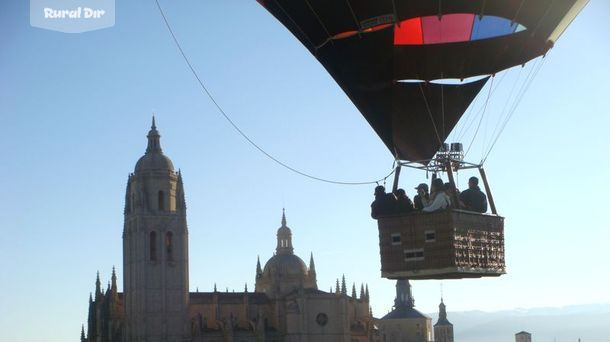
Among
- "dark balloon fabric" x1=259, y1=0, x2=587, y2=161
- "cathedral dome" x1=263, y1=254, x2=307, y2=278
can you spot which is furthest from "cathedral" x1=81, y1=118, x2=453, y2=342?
"dark balloon fabric" x1=259, y1=0, x2=587, y2=161

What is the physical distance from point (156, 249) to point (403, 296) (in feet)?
Answer: 138

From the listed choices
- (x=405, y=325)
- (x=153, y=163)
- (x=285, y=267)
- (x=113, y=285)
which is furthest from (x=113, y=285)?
(x=405, y=325)

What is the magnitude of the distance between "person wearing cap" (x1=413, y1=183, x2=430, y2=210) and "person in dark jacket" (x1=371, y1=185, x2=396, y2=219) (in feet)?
1.23

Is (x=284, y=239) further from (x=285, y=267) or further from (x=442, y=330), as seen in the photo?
(x=442, y=330)

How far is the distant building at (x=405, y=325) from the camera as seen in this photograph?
349ft

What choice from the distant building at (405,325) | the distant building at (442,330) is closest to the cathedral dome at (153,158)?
the distant building at (405,325)

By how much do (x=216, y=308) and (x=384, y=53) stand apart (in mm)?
64370

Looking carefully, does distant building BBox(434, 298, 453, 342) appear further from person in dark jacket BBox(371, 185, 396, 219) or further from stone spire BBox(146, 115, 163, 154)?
person in dark jacket BBox(371, 185, 396, 219)

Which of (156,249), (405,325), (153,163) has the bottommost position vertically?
(405,325)

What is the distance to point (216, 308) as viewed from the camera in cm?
7988

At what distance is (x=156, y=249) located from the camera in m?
76.8

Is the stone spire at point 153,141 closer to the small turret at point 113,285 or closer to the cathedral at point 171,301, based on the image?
the cathedral at point 171,301

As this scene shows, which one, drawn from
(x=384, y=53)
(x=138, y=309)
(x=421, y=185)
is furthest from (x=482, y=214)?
(x=138, y=309)

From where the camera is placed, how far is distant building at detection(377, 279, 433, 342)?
10644 centimetres
